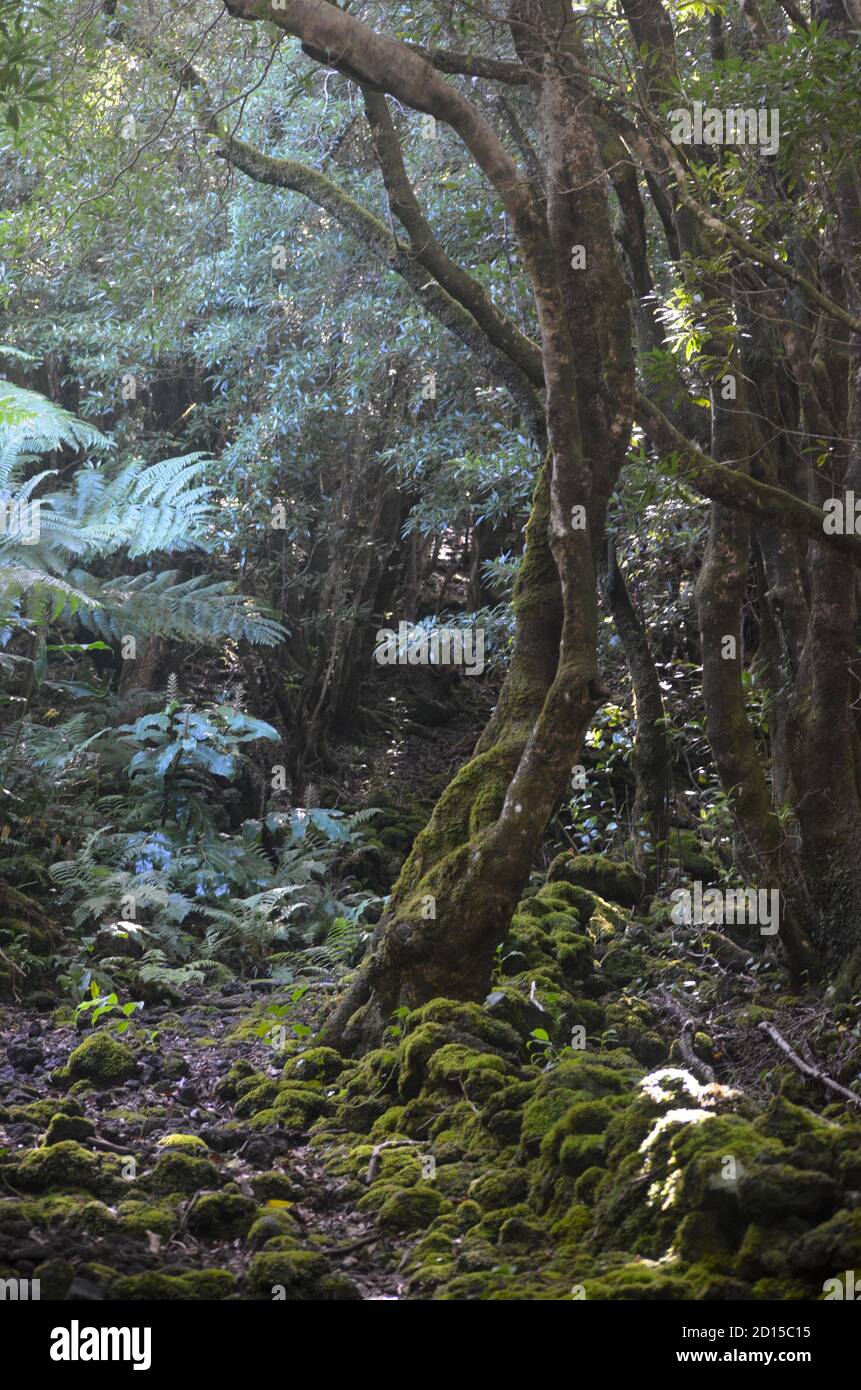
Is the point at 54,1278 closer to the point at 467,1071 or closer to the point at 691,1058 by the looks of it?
the point at 467,1071

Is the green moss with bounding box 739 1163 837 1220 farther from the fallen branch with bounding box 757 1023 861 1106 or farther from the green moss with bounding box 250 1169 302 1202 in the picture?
the green moss with bounding box 250 1169 302 1202

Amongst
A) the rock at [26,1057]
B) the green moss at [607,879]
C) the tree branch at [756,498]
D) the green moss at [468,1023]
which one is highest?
the tree branch at [756,498]

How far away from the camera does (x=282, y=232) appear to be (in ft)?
29.6

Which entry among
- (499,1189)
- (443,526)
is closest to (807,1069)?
(499,1189)

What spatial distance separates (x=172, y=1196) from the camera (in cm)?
380

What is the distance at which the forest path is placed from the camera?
3.20m

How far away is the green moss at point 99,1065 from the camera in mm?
4926

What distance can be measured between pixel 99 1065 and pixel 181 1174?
1.14 metres

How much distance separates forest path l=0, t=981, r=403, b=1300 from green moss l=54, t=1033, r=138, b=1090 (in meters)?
0.04

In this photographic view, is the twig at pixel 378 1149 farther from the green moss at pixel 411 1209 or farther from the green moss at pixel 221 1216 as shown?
the green moss at pixel 221 1216

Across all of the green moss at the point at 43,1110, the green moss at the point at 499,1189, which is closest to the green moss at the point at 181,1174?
the green moss at the point at 43,1110

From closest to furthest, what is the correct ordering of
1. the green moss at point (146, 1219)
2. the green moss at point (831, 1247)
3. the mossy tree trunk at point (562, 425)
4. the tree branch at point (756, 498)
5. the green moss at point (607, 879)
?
the green moss at point (831, 1247), the green moss at point (146, 1219), the mossy tree trunk at point (562, 425), the tree branch at point (756, 498), the green moss at point (607, 879)

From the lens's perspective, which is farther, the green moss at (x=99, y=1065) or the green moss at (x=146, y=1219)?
the green moss at (x=99, y=1065)

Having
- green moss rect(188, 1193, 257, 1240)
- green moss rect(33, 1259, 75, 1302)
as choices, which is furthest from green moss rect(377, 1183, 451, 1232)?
green moss rect(33, 1259, 75, 1302)
